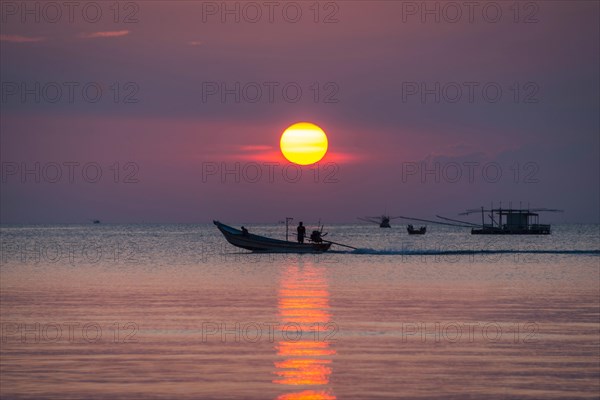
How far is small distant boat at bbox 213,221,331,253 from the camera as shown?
67438 millimetres

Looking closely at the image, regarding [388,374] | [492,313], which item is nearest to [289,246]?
[492,313]

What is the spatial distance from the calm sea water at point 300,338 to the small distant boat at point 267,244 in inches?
974

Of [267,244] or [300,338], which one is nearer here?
[300,338]

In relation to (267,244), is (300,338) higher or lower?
lower

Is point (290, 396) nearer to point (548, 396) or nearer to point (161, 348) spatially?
point (548, 396)

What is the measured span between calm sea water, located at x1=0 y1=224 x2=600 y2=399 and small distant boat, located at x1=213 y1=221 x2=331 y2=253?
24.7 m

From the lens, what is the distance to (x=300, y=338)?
72.4ft

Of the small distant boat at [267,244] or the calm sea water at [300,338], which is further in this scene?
the small distant boat at [267,244]

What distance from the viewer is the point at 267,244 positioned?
230 feet

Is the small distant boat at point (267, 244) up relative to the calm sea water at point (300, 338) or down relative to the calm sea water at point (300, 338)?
up

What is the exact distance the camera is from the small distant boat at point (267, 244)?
Answer: 67438 mm

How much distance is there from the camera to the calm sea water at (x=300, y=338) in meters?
16.3

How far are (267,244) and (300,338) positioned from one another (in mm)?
48104

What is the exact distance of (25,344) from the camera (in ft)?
69.1
